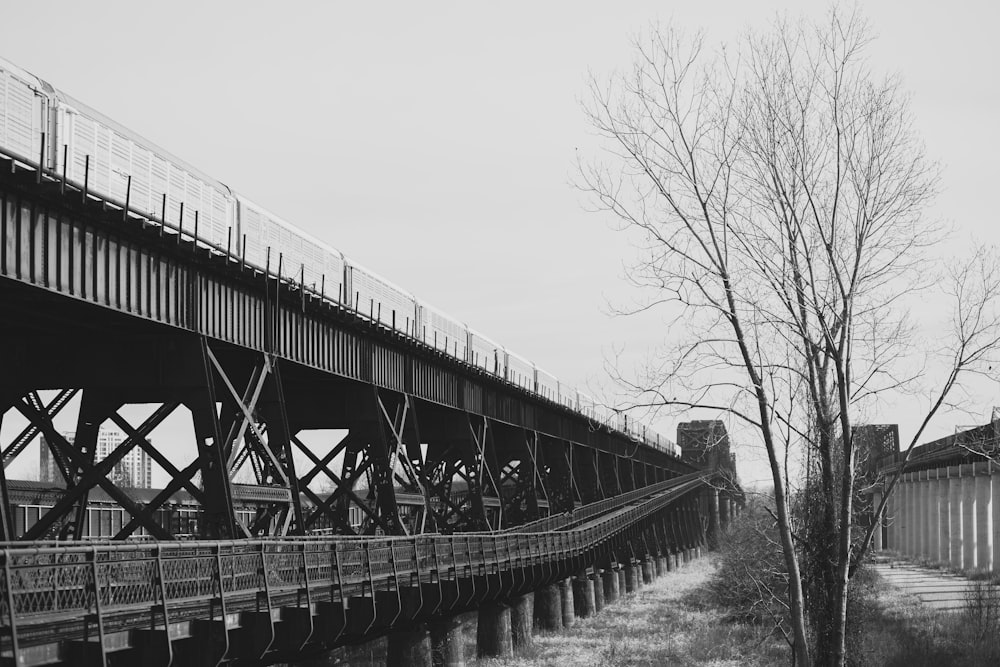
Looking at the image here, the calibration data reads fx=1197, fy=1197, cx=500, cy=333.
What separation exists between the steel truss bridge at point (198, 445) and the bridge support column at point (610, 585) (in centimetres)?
Answer: 2422

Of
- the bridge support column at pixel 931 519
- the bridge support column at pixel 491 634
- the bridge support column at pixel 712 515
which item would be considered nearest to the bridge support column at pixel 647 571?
the bridge support column at pixel 931 519

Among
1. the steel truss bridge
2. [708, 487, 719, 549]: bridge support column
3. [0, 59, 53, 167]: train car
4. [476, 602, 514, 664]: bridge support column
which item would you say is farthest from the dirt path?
[708, 487, 719, 549]: bridge support column

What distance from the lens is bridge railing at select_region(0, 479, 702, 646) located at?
45.9 feet

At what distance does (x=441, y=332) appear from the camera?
1678 inches

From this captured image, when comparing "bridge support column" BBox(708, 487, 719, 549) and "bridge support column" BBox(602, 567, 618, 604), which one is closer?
"bridge support column" BBox(602, 567, 618, 604)

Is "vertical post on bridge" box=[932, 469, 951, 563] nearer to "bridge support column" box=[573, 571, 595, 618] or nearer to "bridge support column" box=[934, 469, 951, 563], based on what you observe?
"bridge support column" box=[934, 469, 951, 563]

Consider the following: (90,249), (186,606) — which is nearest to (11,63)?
(90,249)

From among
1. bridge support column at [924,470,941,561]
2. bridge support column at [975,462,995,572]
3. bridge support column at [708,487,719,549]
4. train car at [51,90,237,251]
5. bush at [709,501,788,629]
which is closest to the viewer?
train car at [51,90,237,251]

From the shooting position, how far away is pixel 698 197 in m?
19.2

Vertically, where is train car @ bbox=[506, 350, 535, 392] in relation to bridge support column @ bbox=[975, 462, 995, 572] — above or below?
above

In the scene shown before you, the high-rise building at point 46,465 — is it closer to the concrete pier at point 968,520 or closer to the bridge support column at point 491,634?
the bridge support column at point 491,634

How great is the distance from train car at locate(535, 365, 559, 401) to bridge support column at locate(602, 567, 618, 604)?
9688mm

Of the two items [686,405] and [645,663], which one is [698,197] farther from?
[645,663]

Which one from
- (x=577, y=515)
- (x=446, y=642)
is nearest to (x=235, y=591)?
(x=446, y=642)
